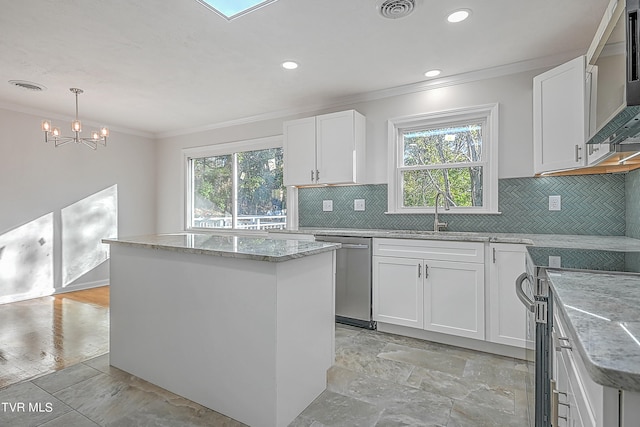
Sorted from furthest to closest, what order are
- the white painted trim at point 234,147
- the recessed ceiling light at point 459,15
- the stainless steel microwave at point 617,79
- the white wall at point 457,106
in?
the white painted trim at point 234,147 < the white wall at point 457,106 < the recessed ceiling light at point 459,15 < the stainless steel microwave at point 617,79

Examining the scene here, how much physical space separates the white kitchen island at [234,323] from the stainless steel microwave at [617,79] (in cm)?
140

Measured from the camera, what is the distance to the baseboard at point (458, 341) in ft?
8.60

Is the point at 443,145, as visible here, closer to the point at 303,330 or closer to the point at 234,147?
the point at 303,330

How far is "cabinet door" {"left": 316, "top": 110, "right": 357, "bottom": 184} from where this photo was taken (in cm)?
355

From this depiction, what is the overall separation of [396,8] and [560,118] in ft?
4.79

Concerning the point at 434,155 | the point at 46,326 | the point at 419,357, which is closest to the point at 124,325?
the point at 46,326

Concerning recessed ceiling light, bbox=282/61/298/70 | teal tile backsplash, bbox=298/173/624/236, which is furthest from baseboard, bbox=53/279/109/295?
recessed ceiling light, bbox=282/61/298/70

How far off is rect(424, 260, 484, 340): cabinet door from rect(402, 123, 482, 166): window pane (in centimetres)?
117

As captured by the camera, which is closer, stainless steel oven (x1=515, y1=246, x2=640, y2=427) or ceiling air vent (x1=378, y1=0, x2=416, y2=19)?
stainless steel oven (x1=515, y1=246, x2=640, y2=427)

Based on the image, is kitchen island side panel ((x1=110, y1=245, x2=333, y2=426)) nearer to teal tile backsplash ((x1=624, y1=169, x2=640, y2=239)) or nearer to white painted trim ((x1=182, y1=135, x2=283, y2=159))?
teal tile backsplash ((x1=624, y1=169, x2=640, y2=239))

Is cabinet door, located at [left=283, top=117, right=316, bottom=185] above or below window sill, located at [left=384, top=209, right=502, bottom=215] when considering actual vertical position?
above

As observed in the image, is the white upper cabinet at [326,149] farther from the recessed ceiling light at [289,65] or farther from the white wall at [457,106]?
the recessed ceiling light at [289,65]

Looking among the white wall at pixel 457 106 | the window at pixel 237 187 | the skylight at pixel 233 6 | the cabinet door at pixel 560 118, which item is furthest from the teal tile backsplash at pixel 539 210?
the skylight at pixel 233 6

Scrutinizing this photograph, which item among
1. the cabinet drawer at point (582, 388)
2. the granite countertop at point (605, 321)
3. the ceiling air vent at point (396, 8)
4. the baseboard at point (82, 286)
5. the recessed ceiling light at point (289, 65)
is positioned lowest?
the baseboard at point (82, 286)
